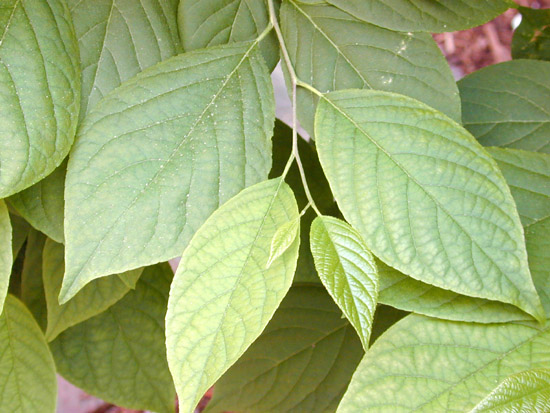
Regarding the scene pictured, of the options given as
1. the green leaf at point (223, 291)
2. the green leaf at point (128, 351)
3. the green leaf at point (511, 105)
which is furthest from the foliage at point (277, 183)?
the green leaf at point (128, 351)

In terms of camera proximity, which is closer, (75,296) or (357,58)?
(357,58)

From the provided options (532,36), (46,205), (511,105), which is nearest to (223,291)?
(46,205)

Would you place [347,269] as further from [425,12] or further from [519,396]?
[425,12]

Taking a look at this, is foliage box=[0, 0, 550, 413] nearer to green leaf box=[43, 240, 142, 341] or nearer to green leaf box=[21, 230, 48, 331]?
green leaf box=[43, 240, 142, 341]

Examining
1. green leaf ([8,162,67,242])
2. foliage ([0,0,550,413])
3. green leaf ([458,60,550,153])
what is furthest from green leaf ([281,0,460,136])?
green leaf ([8,162,67,242])

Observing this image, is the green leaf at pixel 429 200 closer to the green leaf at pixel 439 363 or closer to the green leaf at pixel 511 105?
the green leaf at pixel 439 363

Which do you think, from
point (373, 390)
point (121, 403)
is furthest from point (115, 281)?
point (373, 390)
